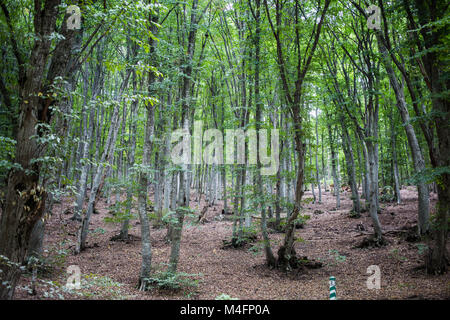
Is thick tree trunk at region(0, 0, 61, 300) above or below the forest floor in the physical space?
above

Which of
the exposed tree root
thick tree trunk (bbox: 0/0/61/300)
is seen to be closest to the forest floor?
the exposed tree root

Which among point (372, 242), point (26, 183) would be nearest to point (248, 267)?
point (372, 242)

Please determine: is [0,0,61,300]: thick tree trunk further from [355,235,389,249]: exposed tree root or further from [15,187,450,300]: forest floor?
[355,235,389,249]: exposed tree root

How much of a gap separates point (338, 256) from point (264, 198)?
3896 millimetres

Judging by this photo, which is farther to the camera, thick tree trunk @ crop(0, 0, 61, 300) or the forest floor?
the forest floor

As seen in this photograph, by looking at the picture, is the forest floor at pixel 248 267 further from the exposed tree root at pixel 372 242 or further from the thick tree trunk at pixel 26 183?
Answer: the thick tree trunk at pixel 26 183

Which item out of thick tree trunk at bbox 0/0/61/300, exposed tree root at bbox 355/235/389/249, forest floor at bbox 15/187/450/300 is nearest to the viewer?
thick tree trunk at bbox 0/0/61/300

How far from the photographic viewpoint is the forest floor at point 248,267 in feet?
19.6

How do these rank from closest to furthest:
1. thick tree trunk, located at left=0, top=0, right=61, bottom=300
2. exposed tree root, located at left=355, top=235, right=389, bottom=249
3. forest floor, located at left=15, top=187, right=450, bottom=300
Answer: thick tree trunk, located at left=0, top=0, right=61, bottom=300, forest floor, located at left=15, top=187, right=450, bottom=300, exposed tree root, located at left=355, top=235, right=389, bottom=249

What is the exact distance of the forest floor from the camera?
19.6 feet

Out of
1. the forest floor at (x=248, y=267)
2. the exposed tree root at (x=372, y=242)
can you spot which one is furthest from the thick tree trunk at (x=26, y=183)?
the exposed tree root at (x=372, y=242)

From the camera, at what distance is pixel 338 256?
9.49 meters
